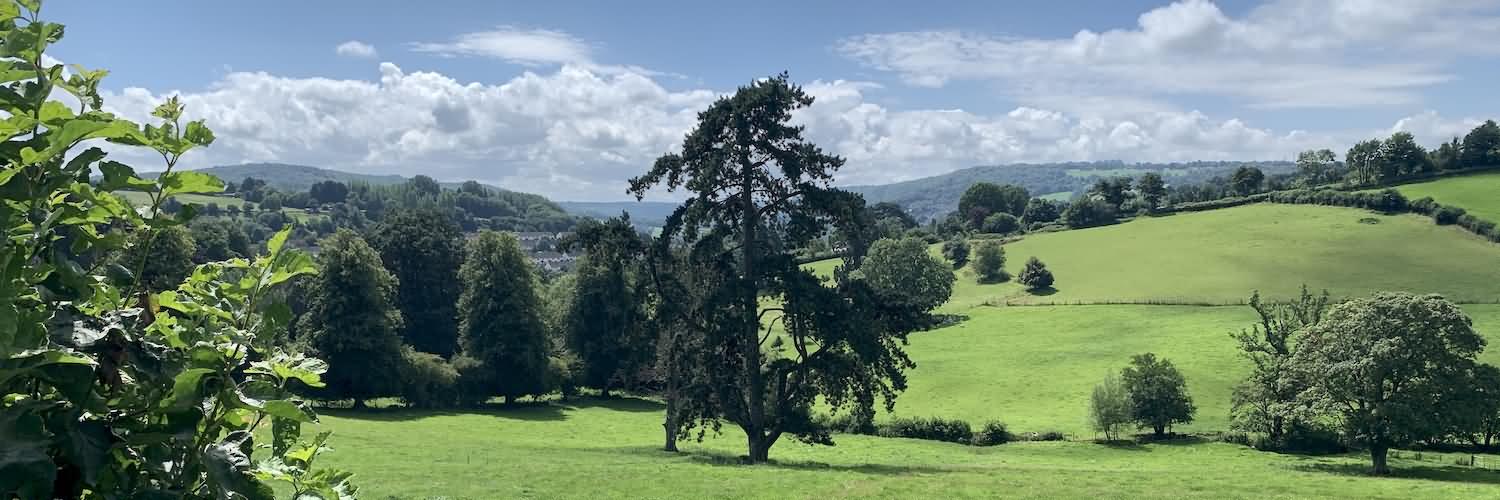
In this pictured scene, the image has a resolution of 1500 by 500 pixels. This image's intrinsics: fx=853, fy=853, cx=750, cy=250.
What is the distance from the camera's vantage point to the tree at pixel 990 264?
100688 millimetres

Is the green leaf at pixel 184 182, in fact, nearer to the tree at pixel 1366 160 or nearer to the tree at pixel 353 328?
the tree at pixel 353 328

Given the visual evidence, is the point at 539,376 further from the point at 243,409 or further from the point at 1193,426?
the point at 243,409

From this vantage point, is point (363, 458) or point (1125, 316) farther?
point (1125, 316)

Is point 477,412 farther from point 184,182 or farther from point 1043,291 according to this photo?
point 1043,291

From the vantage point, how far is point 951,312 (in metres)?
88.4

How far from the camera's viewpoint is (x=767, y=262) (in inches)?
1137

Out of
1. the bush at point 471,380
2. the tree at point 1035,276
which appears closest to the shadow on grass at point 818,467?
the bush at point 471,380

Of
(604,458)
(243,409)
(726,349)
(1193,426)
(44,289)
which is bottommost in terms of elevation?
(1193,426)

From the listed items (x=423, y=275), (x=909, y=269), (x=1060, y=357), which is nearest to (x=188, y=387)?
(x=423, y=275)

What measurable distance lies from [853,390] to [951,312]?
6165 centimetres

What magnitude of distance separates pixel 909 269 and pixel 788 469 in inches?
2489

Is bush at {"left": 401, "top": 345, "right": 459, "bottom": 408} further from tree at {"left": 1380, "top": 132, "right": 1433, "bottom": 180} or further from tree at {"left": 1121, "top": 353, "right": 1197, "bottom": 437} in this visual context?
tree at {"left": 1380, "top": 132, "right": 1433, "bottom": 180}

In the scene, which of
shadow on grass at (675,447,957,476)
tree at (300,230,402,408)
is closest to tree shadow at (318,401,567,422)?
tree at (300,230,402,408)

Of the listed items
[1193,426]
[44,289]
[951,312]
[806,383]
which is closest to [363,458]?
[806,383]
